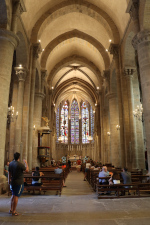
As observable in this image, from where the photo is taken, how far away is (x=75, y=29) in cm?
2105

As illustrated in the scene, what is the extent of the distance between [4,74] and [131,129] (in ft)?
28.8

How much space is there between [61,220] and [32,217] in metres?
0.70

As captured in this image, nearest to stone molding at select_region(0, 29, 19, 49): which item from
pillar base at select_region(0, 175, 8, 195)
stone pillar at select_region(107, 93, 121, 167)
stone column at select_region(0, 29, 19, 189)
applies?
stone column at select_region(0, 29, 19, 189)

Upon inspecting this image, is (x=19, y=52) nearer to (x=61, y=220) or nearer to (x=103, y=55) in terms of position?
(x=103, y=55)

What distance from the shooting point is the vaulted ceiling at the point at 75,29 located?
1489cm

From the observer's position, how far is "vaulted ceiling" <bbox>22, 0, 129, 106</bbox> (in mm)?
14891

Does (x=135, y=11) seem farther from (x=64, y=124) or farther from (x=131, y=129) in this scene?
(x=64, y=124)

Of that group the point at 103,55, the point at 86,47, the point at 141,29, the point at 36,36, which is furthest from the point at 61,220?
the point at 86,47

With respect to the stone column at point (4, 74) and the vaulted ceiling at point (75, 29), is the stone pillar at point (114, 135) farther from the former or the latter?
the stone column at point (4, 74)

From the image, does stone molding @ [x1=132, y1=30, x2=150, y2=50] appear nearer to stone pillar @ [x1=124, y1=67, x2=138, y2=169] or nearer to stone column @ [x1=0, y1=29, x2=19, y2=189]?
stone pillar @ [x1=124, y1=67, x2=138, y2=169]

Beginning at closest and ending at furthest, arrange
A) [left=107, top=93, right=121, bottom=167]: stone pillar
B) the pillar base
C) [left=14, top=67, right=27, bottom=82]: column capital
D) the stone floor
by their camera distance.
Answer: the stone floor < the pillar base < [left=14, top=67, right=27, bottom=82]: column capital < [left=107, top=93, right=121, bottom=167]: stone pillar

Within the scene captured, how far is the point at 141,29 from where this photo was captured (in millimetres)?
9797

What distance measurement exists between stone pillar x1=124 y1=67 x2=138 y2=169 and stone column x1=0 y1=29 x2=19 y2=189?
8.22m

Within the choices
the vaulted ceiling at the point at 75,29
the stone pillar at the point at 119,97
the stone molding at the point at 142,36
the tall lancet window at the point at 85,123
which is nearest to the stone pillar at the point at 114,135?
the stone pillar at the point at 119,97
